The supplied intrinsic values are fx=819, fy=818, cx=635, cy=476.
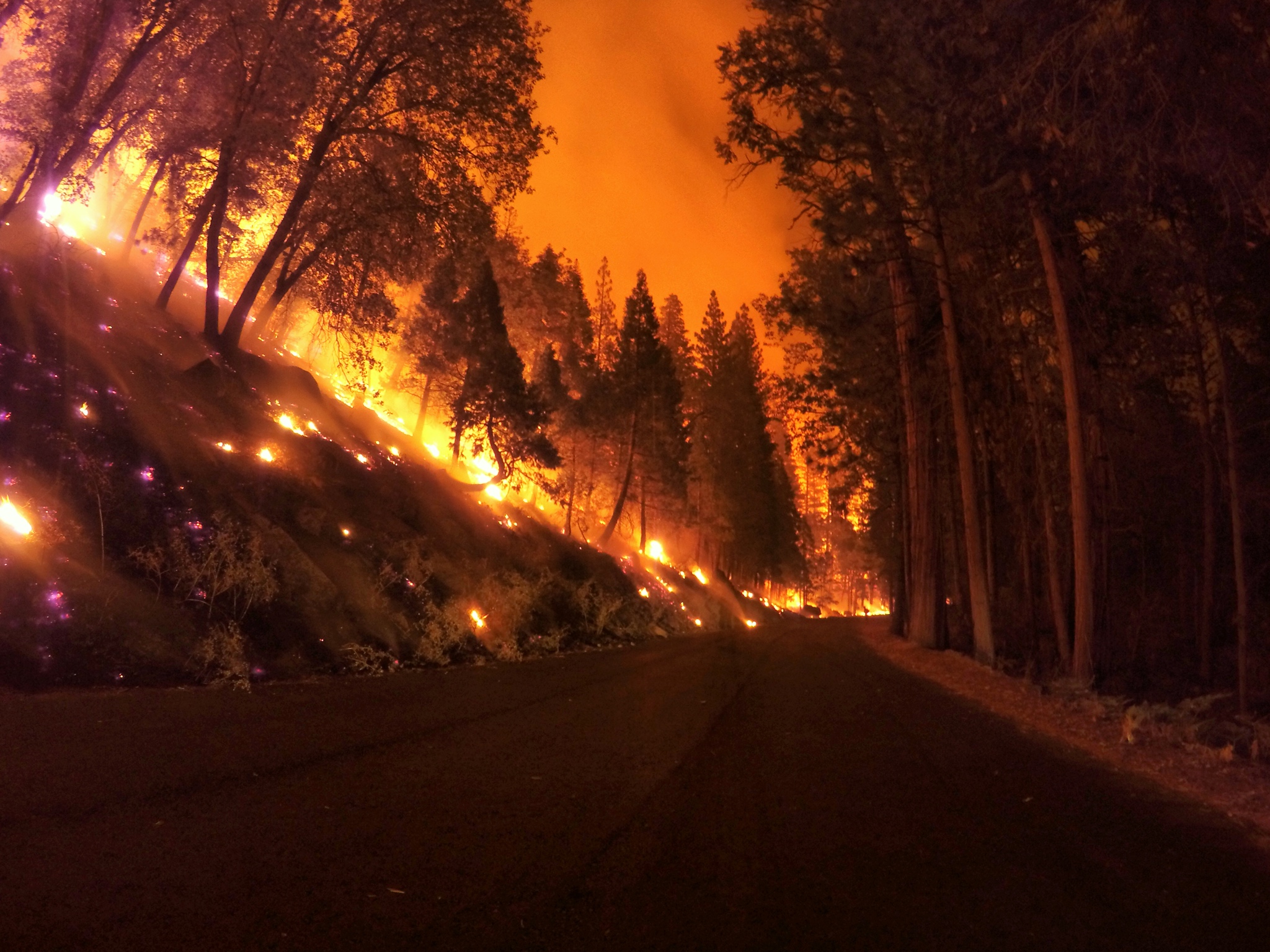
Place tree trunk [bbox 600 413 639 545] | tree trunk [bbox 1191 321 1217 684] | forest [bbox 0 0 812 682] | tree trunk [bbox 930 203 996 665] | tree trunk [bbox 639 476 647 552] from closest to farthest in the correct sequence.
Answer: forest [bbox 0 0 812 682] → tree trunk [bbox 930 203 996 665] → tree trunk [bbox 1191 321 1217 684] → tree trunk [bbox 600 413 639 545] → tree trunk [bbox 639 476 647 552]

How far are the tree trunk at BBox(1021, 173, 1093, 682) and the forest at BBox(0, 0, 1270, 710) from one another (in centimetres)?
7

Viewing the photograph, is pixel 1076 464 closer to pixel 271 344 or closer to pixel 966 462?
pixel 966 462

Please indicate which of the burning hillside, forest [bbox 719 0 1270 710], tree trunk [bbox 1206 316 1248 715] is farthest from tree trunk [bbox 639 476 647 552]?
tree trunk [bbox 1206 316 1248 715]

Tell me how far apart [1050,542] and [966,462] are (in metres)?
2.70

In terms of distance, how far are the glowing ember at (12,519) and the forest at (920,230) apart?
854 millimetres

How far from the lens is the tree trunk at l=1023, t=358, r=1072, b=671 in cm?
1432

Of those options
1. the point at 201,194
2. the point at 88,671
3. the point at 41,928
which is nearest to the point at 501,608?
the point at 88,671

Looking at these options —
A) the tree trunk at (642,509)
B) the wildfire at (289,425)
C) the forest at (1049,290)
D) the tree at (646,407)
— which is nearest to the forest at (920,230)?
the forest at (1049,290)

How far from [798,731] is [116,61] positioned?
21.7 m

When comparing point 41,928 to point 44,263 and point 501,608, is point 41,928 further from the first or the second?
point 44,263

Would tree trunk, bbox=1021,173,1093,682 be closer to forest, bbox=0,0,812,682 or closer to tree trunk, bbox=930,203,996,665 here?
tree trunk, bbox=930,203,996,665

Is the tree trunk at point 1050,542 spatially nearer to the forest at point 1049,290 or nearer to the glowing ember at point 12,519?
the forest at point 1049,290

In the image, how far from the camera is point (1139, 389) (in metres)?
17.9

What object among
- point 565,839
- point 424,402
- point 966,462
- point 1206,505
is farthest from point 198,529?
point 1206,505
